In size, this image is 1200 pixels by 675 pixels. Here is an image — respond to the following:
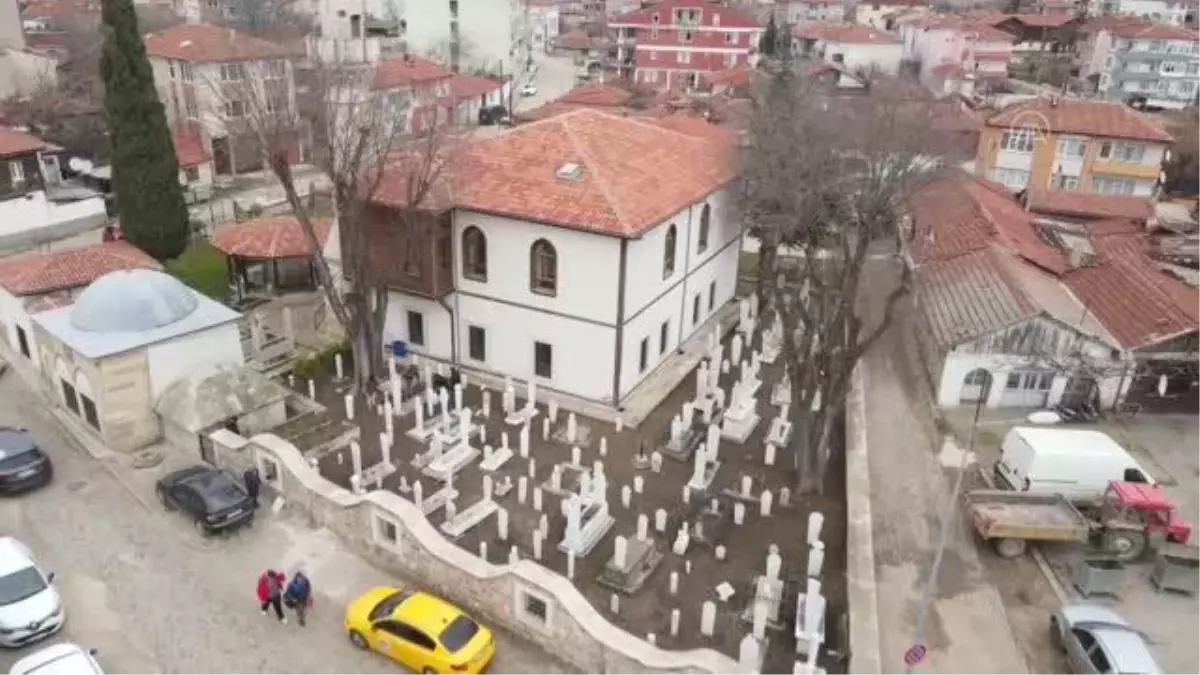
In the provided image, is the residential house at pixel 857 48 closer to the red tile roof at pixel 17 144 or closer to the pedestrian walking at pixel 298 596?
the red tile roof at pixel 17 144

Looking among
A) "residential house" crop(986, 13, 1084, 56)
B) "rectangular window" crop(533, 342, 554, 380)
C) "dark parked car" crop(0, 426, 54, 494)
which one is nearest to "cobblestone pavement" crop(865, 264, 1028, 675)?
"rectangular window" crop(533, 342, 554, 380)

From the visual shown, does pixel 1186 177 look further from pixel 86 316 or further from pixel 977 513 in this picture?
pixel 86 316

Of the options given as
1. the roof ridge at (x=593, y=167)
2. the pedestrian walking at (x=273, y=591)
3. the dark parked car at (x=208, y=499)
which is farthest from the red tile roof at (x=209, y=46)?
the pedestrian walking at (x=273, y=591)

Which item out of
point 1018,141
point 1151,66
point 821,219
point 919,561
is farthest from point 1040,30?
point 919,561

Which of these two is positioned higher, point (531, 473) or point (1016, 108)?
point (1016, 108)

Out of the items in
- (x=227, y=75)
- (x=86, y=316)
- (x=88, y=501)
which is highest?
(x=227, y=75)

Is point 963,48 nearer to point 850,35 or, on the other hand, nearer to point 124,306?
point 850,35

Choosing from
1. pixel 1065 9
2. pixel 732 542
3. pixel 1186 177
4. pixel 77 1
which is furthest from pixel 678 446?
pixel 1065 9
